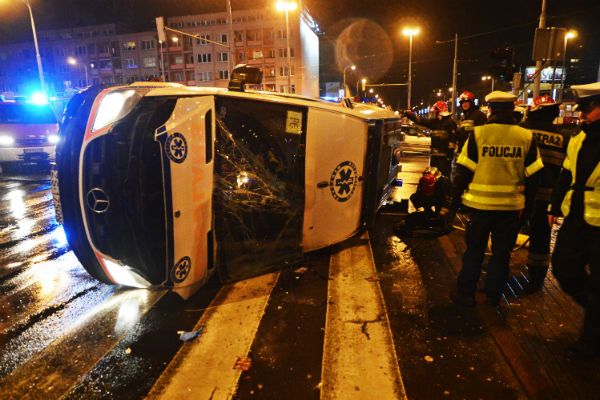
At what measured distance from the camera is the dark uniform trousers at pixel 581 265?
2816mm

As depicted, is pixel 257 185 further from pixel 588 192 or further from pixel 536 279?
pixel 536 279

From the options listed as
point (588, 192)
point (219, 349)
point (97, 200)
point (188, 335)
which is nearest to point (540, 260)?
point (588, 192)

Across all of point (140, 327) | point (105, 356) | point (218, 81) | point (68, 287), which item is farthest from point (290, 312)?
point (218, 81)

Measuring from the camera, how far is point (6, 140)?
1205 centimetres

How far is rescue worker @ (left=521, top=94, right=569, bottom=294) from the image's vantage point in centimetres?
398

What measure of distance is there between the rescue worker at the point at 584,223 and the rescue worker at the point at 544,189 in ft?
3.08

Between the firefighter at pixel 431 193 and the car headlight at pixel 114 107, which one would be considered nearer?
the car headlight at pixel 114 107

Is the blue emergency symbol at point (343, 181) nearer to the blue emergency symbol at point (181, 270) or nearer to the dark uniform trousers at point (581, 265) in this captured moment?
the blue emergency symbol at point (181, 270)

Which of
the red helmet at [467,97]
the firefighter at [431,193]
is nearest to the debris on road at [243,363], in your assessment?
the firefighter at [431,193]

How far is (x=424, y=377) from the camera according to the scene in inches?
106

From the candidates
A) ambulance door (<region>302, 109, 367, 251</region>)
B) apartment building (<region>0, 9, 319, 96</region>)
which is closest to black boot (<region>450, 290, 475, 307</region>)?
ambulance door (<region>302, 109, 367, 251</region>)

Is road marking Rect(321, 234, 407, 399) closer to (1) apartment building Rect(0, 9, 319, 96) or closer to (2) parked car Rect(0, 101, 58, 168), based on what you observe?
(2) parked car Rect(0, 101, 58, 168)

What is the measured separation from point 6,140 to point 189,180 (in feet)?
39.0

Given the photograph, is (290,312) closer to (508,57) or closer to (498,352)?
(498,352)
